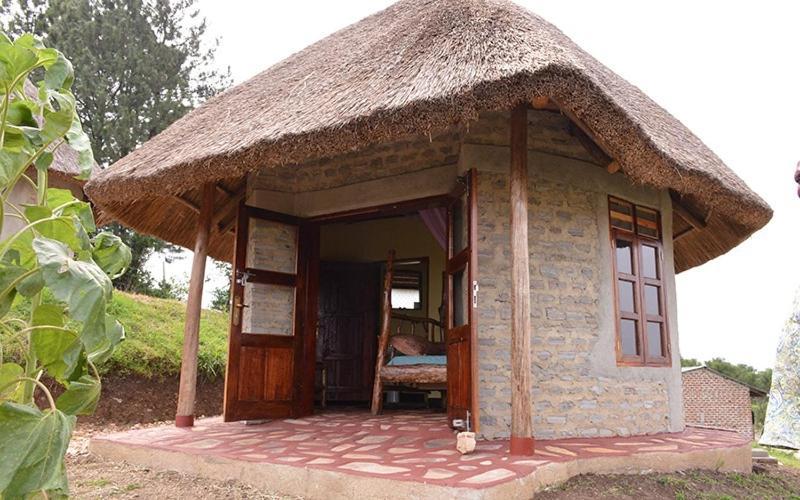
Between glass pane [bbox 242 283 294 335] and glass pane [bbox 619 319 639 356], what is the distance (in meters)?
2.90

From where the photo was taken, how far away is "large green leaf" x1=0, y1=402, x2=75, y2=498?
118 cm

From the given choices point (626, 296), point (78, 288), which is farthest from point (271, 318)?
Answer: point (78, 288)

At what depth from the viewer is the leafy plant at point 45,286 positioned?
Answer: 119 cm

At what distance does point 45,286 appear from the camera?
1.39 meters

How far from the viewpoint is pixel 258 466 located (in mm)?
3584

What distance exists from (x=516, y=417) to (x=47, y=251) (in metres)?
3.03

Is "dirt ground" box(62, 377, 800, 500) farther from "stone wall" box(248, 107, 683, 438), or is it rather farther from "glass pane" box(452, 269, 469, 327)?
"glass pane" box(452, 269, 469, 327)

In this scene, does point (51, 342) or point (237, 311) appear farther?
point (237, 311)

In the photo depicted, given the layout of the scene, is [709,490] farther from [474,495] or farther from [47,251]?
[47,251]

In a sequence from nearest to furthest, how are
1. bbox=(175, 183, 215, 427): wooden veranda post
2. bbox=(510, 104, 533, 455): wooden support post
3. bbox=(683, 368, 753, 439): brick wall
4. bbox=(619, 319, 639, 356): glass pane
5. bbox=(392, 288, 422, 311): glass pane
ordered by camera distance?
bbox=(510, 104, 533, 455): wooden support post, bbox=(619, 319, 639, 356): glass pane, bbox=(175, 183, 215, 427): wooden veranda post, bbox=(392, 288, 422, 311): glass pane, bbox=(683, 368, 753, 439): brick wall

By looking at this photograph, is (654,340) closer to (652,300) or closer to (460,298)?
(652,300)

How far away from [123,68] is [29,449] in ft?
49.5

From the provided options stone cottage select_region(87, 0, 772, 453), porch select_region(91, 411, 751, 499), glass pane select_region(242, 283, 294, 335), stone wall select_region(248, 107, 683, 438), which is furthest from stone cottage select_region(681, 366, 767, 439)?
glass pane select_region(242, 283, 294, 335)

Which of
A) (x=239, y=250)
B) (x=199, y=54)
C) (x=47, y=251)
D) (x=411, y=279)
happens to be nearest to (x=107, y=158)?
(x=199, y=54)
